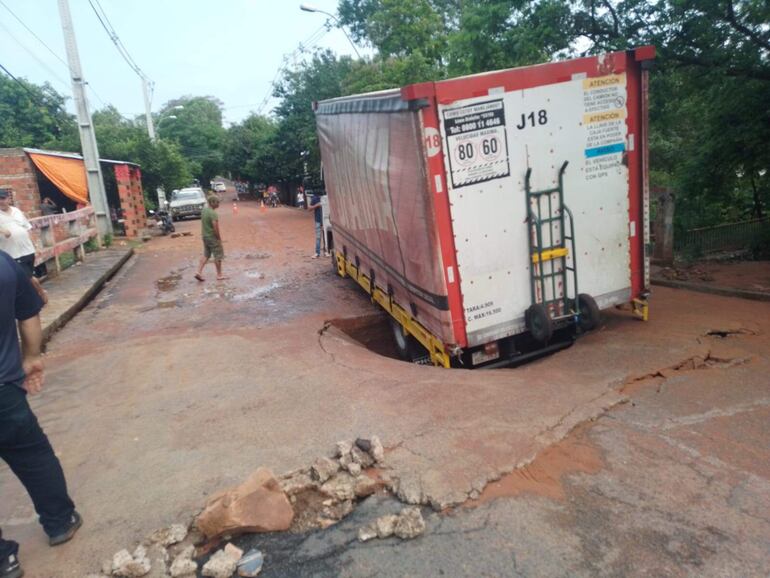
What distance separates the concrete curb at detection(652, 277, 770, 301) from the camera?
712 centimetres

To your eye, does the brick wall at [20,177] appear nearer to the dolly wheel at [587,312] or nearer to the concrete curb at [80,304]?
the concrete curb at [80,304]

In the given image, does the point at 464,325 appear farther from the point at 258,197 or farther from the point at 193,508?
the point at 258,197

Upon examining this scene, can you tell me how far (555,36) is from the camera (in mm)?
9320

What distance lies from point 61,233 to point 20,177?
14.0 ft

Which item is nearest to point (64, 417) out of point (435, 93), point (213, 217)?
point (435, 93)

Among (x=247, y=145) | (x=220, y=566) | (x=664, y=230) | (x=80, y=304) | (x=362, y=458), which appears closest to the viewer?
(x=220, y=566)

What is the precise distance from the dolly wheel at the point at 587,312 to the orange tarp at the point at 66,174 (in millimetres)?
16699

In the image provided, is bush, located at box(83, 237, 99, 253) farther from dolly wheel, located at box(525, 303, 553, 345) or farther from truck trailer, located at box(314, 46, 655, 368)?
dolly wheel, located at box(525, 303, 553, 345)

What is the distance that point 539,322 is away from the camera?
17.5 feet

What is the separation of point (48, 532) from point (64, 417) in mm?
2204

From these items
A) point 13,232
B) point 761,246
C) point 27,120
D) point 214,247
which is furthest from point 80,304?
point 27,120

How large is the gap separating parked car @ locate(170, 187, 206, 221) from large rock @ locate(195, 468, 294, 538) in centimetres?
2843

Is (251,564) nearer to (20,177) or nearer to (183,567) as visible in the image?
(183,567)

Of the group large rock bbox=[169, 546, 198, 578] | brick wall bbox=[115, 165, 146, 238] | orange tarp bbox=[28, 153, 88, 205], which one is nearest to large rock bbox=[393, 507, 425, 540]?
large rock bbox=[169, 546, 198, 578]
